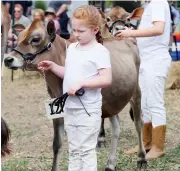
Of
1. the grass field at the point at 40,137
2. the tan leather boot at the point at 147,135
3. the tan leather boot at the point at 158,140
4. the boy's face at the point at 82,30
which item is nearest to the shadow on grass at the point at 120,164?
the grass field at the point at 40,137

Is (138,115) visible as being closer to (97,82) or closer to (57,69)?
(57,69)

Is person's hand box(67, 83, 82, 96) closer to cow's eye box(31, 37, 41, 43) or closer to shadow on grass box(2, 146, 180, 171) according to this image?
cow's eye box(31, 37, 41, 43)

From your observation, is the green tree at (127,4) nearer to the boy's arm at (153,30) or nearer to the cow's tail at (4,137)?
the boy's arm at (153,30)

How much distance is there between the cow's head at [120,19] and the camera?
790cm

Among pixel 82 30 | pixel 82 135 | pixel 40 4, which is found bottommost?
pixel 40 4

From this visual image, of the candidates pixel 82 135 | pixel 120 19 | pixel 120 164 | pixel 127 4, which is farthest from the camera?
pixel 127 4

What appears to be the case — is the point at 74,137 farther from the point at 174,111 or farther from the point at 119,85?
the point at 174,111

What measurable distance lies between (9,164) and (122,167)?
126cm

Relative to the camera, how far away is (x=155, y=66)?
6852 mm

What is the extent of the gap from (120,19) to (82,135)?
4.29 m

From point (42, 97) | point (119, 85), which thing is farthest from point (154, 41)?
point (42, 97)

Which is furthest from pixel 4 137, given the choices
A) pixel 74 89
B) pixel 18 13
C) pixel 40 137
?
pixel 18 13

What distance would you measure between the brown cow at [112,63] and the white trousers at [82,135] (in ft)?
2.92

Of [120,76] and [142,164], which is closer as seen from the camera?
[120,76]
